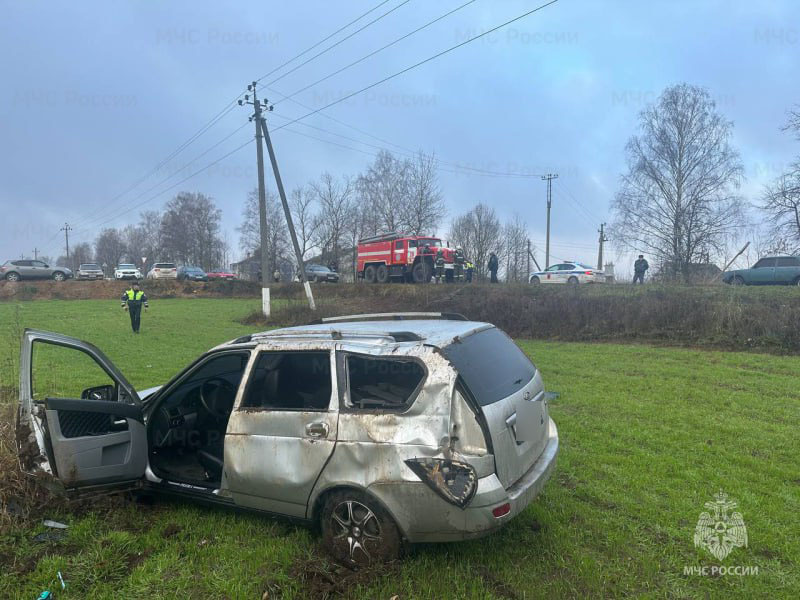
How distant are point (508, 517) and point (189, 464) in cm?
288

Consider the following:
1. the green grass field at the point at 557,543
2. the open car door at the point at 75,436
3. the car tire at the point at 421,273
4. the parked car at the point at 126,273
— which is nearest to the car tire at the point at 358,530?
the green grass field at the point at 557,543

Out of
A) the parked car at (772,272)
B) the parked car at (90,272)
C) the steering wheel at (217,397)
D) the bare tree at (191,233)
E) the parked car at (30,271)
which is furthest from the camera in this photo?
the bare tree at (191,233)

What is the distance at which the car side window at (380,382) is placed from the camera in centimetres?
305

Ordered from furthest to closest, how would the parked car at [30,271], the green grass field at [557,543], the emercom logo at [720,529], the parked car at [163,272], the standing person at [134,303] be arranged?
the parked car at [163,272] → the parked car at [30,271] → the standing person at [134,303] → the emercom logo at [720,529] → the green grass field at [557,543]

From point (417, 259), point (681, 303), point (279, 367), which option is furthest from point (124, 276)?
point (279, 367)

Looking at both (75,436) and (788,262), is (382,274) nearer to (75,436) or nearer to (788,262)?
(788,262)

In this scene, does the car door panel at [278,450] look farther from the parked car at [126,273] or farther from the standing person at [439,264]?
the parked car at [126,273]

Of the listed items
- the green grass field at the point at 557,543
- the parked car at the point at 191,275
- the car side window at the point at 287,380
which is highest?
the parked car at the point at 191,275

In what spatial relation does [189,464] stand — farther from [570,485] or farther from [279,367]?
[570,485]

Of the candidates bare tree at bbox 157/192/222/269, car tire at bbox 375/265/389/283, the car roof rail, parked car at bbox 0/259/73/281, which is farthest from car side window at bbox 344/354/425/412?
bare tree at bbox 157/192/222/269

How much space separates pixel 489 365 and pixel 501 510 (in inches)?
35.1

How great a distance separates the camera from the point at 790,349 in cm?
1263

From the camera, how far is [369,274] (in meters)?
27.2

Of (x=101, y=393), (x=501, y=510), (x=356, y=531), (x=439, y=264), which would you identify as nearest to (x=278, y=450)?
(x=356, y=531)
